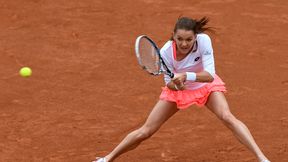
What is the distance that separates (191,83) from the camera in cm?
653

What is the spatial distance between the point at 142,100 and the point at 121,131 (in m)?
0.96

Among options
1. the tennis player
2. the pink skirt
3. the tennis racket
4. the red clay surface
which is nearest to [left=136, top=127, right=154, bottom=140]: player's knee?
the tennis player

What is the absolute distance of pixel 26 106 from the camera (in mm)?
8602

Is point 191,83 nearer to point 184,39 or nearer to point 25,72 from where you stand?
point 184,39

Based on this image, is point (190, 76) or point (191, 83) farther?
point (191, 83)

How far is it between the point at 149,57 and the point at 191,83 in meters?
0.51

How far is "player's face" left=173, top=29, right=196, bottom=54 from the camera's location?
6.21 metres

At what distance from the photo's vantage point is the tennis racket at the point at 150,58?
6.24 m

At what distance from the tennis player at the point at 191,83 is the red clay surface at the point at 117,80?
0.89m

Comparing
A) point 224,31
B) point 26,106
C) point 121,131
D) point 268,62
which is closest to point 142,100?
point 121,131

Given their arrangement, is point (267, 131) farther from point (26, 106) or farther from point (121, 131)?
point (26, 106)

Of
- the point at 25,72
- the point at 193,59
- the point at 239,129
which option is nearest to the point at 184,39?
the point at 193,59

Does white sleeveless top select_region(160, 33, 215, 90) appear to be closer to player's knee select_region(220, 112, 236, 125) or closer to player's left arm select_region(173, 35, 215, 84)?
player's left arm select_region(173, 35, 215, 84)

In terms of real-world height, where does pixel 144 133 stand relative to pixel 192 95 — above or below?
below
